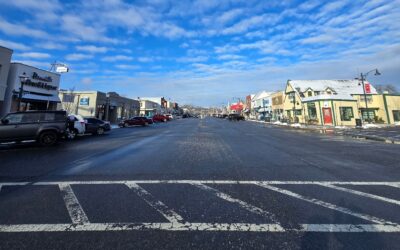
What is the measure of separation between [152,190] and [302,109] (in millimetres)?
53226

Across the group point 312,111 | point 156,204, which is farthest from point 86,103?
point 156,204

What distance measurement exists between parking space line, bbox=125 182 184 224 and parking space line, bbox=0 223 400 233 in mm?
233

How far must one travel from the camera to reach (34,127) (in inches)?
587

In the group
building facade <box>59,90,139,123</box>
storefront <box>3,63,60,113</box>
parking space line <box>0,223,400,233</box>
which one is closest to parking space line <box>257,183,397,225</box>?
parking space line <box>0,223,400,233</box>

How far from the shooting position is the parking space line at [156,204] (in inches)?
161

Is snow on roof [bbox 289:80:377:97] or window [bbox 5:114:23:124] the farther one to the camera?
snow on roof [bbox 289:80:377:97]

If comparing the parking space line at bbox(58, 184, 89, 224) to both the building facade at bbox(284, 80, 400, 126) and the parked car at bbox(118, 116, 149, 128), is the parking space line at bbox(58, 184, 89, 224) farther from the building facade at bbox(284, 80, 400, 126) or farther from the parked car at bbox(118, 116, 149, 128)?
the building facade at bbox(284, 80, 400, 126)

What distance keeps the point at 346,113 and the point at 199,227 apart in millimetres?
50086

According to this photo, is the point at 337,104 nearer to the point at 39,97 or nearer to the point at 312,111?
the point at 312,111

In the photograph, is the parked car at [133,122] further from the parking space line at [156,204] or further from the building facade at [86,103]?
the parking space line at [156,204]

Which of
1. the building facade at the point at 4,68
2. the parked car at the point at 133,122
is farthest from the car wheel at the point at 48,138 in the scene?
the parked car at the point at 133,122

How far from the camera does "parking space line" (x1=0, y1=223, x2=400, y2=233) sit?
12.1ft

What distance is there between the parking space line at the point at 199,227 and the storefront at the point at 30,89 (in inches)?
1042

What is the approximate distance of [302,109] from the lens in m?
53.4
